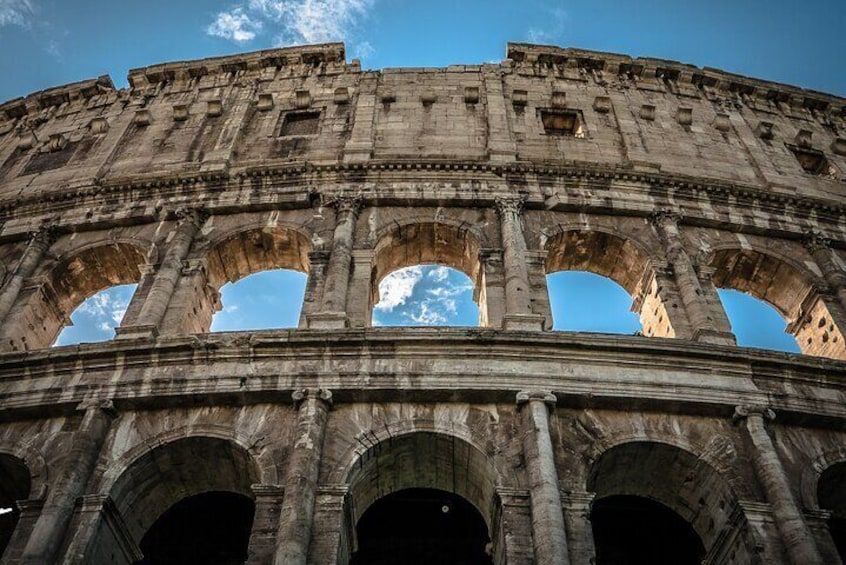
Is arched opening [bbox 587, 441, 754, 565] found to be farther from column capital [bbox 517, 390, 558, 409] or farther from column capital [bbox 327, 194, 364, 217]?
column capital [bbox 327, 194, 364, 217]

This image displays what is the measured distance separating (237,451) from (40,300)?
19.6 ft

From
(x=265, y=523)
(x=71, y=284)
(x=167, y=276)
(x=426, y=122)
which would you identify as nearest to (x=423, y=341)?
(x=265, y=523)

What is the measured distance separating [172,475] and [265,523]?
2069 mm

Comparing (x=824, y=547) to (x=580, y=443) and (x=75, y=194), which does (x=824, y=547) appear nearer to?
(x=580, y=443)

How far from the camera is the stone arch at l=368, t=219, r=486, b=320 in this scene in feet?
44.5

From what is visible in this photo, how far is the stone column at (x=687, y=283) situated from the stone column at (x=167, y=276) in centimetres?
847

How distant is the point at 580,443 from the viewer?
32.3 feet

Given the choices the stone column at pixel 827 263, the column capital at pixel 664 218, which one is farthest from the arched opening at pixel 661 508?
the column capital at pixel 664 218

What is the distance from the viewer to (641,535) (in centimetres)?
1167

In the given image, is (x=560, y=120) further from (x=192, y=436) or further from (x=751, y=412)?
(x=192, y=436)

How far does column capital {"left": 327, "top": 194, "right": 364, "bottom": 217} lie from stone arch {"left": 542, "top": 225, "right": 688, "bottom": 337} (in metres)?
3.49

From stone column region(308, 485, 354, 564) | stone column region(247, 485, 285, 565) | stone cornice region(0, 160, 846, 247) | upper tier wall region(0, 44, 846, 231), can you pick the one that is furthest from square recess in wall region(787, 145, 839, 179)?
stone column region(247, 485, 285, 565)

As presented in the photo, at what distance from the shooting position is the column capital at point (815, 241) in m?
14.1

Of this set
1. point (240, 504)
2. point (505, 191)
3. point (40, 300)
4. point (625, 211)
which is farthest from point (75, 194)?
point (625, 211)
